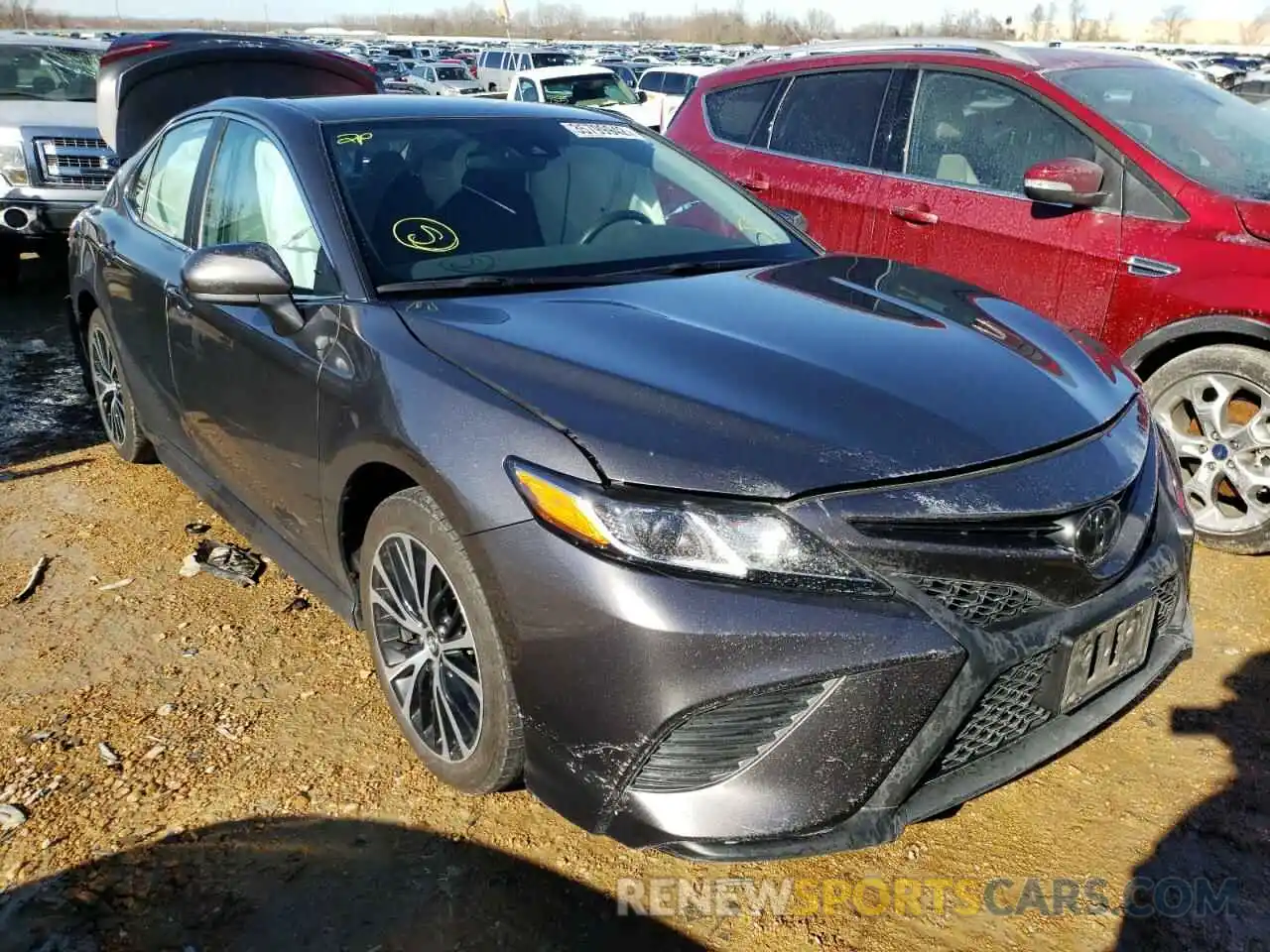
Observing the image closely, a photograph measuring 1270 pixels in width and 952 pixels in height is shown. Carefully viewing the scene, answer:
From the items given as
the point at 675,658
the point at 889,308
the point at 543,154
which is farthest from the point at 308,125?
→ the point at 675,658

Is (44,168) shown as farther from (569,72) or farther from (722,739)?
(569,72)

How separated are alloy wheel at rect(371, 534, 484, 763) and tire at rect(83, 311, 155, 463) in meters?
2.17

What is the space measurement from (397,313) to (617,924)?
1.47m

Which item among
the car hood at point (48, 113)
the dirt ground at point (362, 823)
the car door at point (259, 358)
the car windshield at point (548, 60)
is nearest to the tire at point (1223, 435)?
the dirt ground at point (362, 823)

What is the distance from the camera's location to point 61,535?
13.5 feet

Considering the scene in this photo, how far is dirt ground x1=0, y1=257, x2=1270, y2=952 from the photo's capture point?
2.25 m

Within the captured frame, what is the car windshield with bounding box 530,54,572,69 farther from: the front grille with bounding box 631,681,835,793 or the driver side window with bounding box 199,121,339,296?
the front grille with bounding box 631,681,835,793

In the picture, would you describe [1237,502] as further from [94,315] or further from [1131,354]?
[94,315]

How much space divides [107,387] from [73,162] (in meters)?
4.36

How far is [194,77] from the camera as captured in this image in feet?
22.5

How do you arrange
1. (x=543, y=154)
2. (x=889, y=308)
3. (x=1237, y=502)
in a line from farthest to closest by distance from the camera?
(x=1237, y=502) → (x=543, y=154) → (x=889, y=308)

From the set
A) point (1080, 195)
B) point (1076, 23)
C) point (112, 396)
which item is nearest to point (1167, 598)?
point (1080, 195)

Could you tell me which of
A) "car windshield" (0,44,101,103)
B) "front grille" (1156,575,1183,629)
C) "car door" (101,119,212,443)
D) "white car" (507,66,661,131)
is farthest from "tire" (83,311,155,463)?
"white car" (507,66,661,131)

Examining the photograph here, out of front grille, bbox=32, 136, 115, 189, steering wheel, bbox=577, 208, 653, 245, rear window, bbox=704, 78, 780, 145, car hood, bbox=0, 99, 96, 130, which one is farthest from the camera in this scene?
car hood, bbox=0, 99, 96, 130
